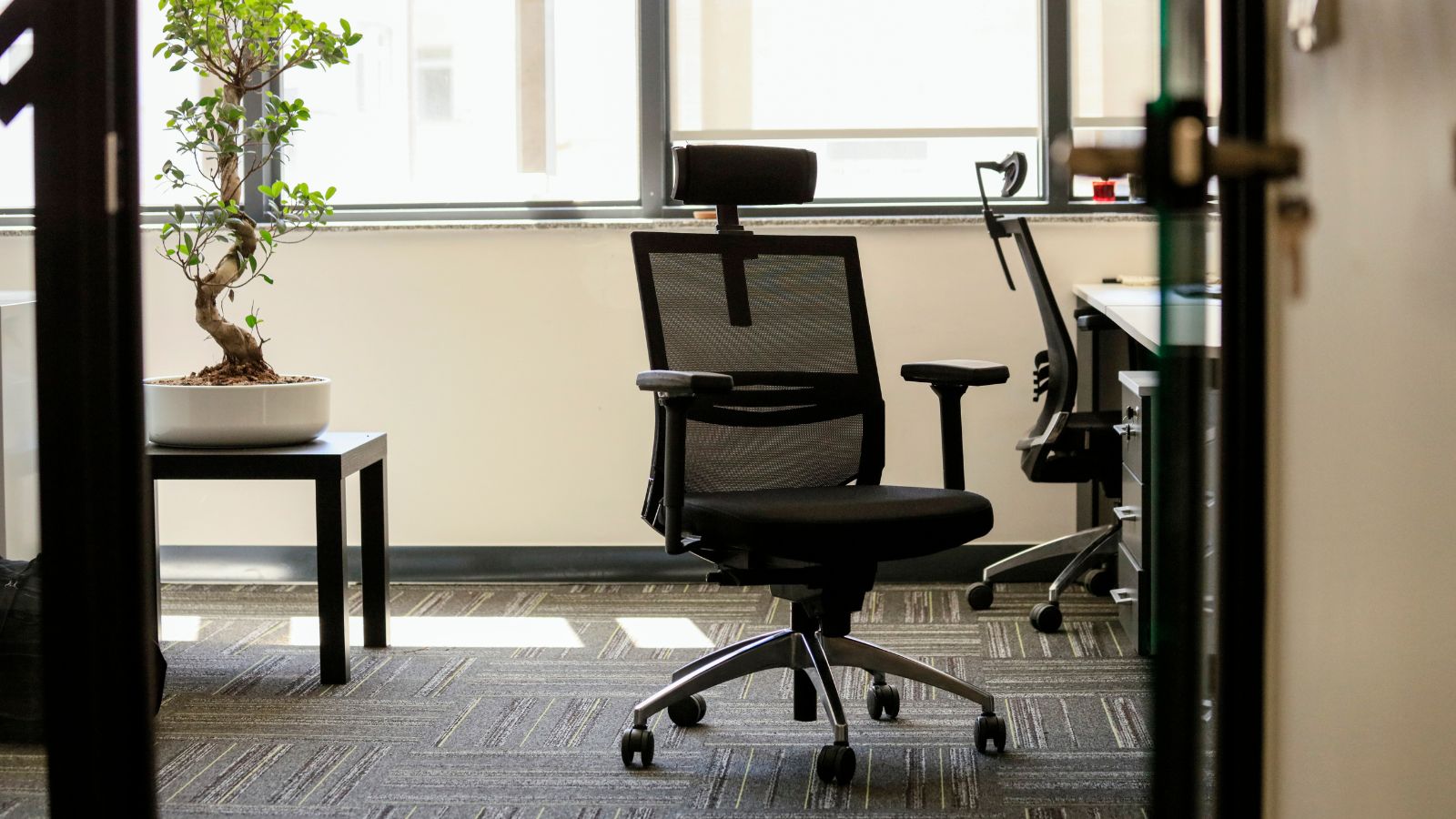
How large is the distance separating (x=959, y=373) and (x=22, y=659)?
173cm

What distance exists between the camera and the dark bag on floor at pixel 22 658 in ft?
3.32

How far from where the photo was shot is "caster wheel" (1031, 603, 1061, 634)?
10.3 ft

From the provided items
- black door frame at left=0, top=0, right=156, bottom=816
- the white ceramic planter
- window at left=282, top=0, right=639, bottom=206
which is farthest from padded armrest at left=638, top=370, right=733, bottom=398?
window at left=282, top=0, right=639, bottom=206

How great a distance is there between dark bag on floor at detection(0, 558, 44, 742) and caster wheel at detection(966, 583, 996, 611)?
250cm

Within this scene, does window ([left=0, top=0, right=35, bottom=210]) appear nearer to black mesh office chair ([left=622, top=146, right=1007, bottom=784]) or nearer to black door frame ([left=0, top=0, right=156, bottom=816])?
black door frame ([left=0, top=0, right=156, bottom=816])

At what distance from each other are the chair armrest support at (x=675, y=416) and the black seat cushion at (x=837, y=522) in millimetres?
34

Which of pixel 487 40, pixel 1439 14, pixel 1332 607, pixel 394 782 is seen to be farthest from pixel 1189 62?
pixel 487 40

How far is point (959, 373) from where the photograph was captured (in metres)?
2.48

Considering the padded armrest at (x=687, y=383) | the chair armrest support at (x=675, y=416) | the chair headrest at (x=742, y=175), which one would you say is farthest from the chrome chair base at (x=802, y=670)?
the chair headrest at (x=742, y=175)

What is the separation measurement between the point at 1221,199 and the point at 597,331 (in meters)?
2.98

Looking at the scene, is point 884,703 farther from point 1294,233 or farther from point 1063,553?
point 1294,233

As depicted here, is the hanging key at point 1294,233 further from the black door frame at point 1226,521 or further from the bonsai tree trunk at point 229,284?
the bonsai tree trunk at point 229,284

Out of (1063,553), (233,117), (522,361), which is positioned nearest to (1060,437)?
(1063,553)

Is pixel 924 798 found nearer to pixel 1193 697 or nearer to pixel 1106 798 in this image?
pixel 1106 798
